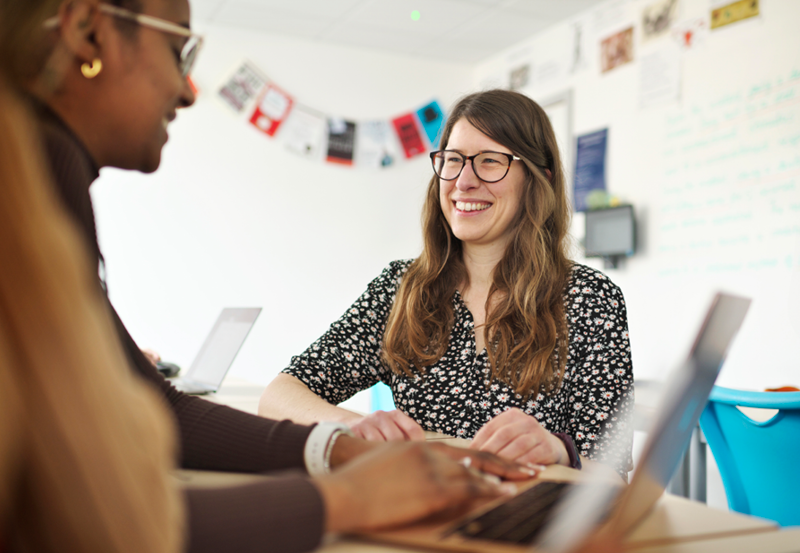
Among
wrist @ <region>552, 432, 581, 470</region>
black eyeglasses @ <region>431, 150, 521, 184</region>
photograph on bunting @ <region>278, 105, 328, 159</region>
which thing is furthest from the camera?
photograph on bunting @ <region>278, 105, 328, 159</region>

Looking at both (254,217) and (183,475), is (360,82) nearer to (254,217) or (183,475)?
(254,217)

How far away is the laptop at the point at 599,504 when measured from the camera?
0.47 metres

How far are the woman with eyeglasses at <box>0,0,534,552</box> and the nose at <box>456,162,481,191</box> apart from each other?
0.82 m

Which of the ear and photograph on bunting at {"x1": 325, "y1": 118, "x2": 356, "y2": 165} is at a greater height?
photograph on bunting at {"x1": 325, "y1": 118, "x2": 356, "y2": 165}

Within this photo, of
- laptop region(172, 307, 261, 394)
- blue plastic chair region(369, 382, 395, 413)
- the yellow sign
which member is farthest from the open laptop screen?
the yellow sign

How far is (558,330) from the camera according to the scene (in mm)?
1340

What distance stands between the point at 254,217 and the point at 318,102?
811mm

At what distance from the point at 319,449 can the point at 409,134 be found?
140 inches

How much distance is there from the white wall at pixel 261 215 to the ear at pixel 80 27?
3112 mm

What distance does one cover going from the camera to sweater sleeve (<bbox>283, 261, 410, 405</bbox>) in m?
1.39

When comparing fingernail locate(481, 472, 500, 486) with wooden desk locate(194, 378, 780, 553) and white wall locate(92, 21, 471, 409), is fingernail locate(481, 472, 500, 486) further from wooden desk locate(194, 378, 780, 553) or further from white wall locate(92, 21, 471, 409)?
white wall locate(92, 21, 471, 409)

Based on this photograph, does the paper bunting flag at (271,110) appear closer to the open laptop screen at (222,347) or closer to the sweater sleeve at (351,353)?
the open laptop screen at (222,347)

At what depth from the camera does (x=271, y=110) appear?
381 centimetres

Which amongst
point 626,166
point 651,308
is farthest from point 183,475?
point 626,166
